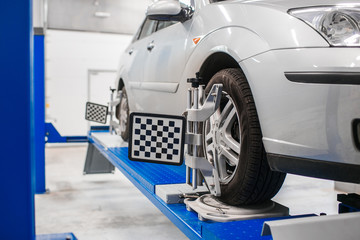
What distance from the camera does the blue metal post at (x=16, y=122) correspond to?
4.22 feet

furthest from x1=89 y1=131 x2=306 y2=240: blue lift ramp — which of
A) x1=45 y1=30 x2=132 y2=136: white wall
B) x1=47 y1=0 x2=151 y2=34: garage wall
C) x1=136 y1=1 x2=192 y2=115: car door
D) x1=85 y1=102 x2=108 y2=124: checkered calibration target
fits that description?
x1=47 y1=0 x2=151 y2=34: garage wall

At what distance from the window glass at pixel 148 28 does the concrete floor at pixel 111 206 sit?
5.76ft

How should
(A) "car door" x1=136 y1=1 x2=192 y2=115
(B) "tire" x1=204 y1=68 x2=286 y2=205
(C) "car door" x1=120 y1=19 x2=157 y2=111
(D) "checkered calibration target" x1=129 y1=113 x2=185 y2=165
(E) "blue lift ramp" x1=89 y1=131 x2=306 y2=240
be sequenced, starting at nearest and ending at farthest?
(E) "blue lift ramp" x1=89 y1=131 x2=306 y2=240
(B) "tire" x1=204 y1=68 x2=286 y2=205
(D) "checkered calibration target" x1=129 y1=113 x2=185 y2=165
(A) "car door" x1=136 y1=1 x2=192 y2=115
(C) "car door" x1=120 y1=19 x2=157 y2=111

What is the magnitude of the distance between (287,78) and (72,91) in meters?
8.53

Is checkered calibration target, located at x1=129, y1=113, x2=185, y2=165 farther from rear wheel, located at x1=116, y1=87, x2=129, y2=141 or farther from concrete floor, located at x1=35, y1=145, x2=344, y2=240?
rear wheel, located at x1=116, y1=87, x2=129, y2=141

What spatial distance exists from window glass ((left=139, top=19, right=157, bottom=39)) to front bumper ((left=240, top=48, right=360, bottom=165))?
2.06 metres

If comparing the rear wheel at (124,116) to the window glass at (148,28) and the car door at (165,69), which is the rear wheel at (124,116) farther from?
the car door at (165,69)

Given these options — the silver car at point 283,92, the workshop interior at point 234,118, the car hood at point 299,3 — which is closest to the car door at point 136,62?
the workshop interior at point 234,118

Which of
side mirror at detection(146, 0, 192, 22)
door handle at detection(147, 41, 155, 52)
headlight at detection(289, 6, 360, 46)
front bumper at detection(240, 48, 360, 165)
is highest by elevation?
side mirror at detection(146, 0, 192, 22)

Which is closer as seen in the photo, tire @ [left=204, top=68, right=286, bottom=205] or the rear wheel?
tire @ [left=204, top=68, right=286, bottom=205]

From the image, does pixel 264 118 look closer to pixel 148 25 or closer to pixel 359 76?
pixel 359 76

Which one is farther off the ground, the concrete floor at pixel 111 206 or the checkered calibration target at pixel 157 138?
the checkered calibration target at pixel 157 138

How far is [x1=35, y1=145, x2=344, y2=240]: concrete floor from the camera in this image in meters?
3.54

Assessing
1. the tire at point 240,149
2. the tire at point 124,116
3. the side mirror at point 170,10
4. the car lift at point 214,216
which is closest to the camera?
the car lift at point 214,216
